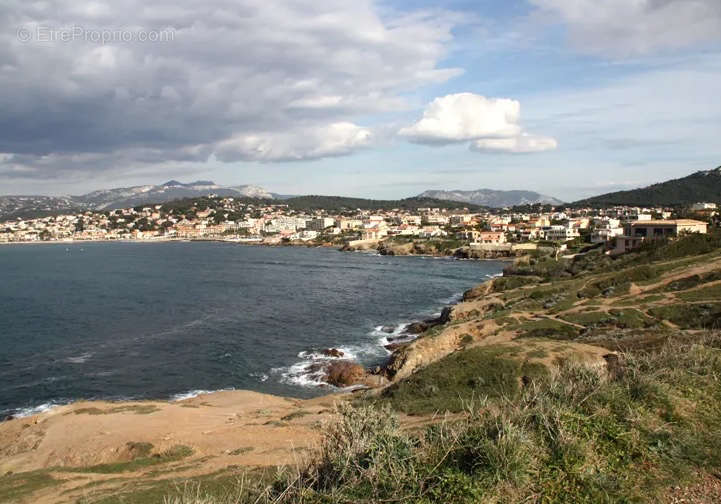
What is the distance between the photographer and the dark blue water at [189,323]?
108ft

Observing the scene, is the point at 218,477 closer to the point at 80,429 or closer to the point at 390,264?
the point at 80,429

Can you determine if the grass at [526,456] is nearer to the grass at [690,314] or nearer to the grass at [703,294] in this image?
the grass at [690,314]

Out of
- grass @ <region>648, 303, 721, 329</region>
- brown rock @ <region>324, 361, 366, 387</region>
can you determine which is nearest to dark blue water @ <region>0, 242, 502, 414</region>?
brown rock @ <region>324, 361, 366, 387</region>

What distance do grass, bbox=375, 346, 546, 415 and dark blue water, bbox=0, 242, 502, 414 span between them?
36.9ft

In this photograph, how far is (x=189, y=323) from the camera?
49594 millimetres

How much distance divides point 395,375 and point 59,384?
71.7ft

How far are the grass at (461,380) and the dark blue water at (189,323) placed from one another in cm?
1124

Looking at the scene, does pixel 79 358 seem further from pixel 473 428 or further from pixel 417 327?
pixel 473 428

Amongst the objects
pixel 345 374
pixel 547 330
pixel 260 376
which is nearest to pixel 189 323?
pixel 260 376

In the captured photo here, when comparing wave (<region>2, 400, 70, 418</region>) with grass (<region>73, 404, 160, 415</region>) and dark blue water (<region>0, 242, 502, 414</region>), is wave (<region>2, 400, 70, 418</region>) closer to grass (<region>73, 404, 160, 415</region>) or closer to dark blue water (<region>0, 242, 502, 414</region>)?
dark blue water (<region>0, 242, 502, 414</region>)

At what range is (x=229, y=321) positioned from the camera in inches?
1989

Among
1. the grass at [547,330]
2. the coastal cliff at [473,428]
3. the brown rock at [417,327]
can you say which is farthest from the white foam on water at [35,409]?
the grass at [547,330]

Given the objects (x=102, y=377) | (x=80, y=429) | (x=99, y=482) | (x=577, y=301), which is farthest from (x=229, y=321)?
(x=99, y=482)

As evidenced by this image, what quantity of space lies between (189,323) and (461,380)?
35588mm
